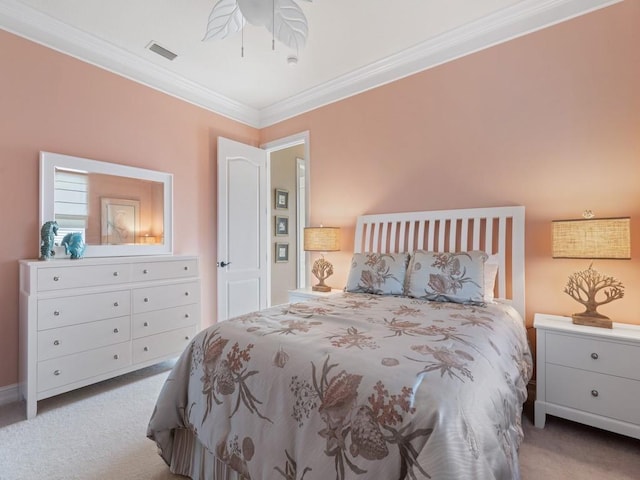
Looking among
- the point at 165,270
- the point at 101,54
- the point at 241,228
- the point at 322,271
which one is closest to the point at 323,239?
the point at 322,271

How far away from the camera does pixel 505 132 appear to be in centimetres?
239

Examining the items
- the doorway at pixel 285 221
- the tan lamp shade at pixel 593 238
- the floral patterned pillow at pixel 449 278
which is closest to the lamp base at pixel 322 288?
the floral patterned pillow at pixel 449 278

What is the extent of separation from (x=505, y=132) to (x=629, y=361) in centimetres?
167

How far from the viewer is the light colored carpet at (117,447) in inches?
60.9

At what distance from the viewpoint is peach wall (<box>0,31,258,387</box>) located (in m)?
2.24

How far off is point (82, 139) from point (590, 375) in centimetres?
399

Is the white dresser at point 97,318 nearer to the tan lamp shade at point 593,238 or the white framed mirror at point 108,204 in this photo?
the white framed mirror at point 108,204

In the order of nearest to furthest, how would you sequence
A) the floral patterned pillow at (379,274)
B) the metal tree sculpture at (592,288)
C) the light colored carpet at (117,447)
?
1. the light colored carpet at (117,447)
2. the metal tree sculpture at (592,288)
3. the floral patterned pillow at (379,274)

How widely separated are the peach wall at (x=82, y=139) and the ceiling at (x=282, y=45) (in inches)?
6.7

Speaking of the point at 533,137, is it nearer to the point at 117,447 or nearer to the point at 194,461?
the point at 194,461

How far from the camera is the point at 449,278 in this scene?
2121 millimetres

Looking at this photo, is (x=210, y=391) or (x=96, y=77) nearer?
(x=210, y=391)

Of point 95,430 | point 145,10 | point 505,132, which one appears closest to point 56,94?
point 145,10

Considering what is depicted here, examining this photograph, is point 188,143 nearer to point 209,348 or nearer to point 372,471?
point 209,348
